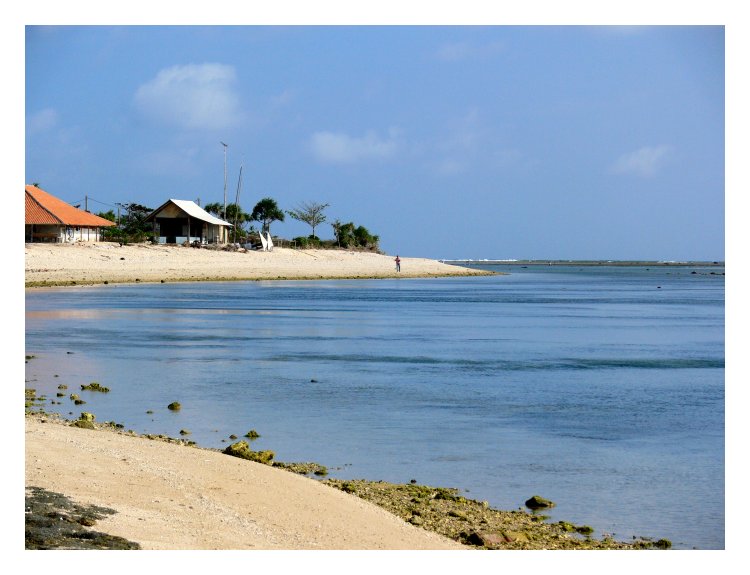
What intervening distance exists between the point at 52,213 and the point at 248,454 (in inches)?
2208

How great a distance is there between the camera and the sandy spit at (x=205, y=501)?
8.02 m

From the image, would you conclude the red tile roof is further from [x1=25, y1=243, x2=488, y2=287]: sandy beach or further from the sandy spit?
the sandy spit

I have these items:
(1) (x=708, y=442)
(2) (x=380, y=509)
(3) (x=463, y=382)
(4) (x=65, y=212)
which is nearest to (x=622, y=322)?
(3) (x=463, y=382)

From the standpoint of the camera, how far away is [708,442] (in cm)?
1347

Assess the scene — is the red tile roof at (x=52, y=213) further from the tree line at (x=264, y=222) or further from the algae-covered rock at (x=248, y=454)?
the algae-covered rock at (x=248, y=454)

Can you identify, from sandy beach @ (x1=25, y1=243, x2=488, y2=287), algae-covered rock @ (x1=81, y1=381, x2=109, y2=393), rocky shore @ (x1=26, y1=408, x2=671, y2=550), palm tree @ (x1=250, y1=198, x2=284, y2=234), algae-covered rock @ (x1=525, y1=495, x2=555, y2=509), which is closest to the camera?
rocky shore @ (x1=26, y1=408, x2=671, y2=550)

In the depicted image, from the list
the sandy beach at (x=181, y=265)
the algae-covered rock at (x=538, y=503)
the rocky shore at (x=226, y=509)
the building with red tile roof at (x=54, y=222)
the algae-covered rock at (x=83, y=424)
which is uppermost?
the building with red tile roof at (x=54, y=222)

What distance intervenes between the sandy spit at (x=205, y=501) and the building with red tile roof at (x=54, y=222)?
55.6 m

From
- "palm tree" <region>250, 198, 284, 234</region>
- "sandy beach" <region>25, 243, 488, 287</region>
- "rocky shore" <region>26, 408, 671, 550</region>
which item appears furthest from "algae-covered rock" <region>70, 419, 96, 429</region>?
"palm tree" <region>250, 198, 284, 234</region>

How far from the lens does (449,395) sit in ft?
55.7

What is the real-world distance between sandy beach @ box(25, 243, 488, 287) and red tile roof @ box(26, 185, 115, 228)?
7.64 feet

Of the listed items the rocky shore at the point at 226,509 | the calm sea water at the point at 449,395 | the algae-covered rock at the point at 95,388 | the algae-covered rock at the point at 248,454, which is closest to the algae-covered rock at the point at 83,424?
the rocky shore at the point at 226,509

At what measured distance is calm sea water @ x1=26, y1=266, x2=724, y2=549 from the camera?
440 inches

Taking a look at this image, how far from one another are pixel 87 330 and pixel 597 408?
1574 centimetres
